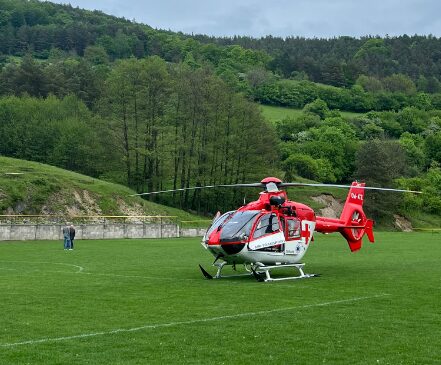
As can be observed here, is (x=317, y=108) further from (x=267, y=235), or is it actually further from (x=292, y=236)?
(x=267, y=235)

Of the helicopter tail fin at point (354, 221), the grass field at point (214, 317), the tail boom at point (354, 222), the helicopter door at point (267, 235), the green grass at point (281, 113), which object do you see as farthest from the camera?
the green grass at point (281, 113)

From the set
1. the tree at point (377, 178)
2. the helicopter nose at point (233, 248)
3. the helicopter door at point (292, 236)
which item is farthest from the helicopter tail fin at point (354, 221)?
the tree at point (377, 178)

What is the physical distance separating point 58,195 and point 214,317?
5416cm

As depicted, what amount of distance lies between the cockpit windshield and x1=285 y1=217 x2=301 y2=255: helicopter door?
145cm

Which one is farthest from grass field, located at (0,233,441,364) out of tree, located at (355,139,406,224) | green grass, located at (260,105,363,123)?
green grass, located at (260,105,363,123)

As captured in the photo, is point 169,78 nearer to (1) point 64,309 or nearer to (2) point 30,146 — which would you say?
(2) point 30,146

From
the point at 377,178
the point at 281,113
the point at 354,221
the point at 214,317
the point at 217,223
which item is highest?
the point at 281,113

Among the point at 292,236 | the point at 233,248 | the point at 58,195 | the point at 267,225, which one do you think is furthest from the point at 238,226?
the point at 58,195

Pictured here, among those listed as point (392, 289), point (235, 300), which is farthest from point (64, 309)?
point (392, 289)

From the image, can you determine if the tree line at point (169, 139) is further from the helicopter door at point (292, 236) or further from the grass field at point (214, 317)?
the helicopter door at point (292, 236)

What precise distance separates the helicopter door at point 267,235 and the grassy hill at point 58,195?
4218 cm

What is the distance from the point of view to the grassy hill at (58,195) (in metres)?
66.6

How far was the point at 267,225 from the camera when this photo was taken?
2636cm

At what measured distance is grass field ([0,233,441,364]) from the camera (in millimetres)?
13516
